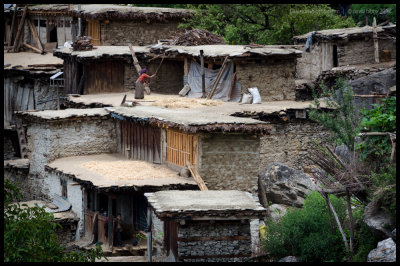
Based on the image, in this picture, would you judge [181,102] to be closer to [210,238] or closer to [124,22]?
[124,22]

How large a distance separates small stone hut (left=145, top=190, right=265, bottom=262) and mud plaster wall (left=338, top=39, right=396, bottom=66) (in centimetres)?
1554

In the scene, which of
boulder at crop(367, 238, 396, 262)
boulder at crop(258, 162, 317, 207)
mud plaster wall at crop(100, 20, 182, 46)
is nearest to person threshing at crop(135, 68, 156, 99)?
mud plaster wall at crop(100, 20, 182, 46)

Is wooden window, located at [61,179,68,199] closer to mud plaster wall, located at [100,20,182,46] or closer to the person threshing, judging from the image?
the person threshing

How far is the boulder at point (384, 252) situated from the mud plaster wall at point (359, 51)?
54.6ft

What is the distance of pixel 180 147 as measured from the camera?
77.6 feet

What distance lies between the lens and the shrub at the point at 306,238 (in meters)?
18.7

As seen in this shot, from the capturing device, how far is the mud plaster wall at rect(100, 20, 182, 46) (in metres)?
36.0

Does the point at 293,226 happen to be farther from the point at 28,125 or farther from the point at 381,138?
the point at 28,125

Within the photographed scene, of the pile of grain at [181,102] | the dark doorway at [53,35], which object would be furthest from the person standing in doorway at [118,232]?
the dark doorway at [53,35]

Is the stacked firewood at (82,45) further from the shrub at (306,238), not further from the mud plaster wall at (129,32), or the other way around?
the shrub at (306,238)

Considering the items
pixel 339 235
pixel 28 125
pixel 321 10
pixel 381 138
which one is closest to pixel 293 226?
pixel 339 235

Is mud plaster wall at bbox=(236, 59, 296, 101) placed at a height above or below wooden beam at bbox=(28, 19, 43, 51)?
below

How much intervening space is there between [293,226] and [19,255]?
7.02 m

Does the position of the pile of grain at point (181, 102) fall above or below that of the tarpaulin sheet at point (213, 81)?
below
